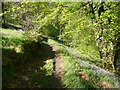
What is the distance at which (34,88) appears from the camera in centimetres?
604

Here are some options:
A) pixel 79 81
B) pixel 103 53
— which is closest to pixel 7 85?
pixel 79 81

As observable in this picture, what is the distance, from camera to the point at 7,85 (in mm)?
5711

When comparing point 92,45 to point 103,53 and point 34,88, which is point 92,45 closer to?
point 103,53

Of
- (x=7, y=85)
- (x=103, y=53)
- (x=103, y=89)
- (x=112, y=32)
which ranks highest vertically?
(x=112, y=32)

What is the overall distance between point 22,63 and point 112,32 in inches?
237

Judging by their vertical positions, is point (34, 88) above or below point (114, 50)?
below

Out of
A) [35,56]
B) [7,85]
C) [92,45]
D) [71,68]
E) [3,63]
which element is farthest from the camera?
[35,56]

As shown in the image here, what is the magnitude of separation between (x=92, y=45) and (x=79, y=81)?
14.8 ft

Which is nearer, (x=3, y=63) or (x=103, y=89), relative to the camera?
(x=3, y=63)

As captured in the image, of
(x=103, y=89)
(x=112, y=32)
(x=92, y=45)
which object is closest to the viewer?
(x=103, y=89)

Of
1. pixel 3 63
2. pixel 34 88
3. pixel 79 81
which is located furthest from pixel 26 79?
pixel 79 81

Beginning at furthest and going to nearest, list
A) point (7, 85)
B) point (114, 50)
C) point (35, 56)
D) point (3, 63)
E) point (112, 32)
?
point (35, 56), point (114, 50), point (112, 32), point (3, 63), point (7, 85)

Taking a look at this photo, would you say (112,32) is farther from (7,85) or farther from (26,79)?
(7,85)

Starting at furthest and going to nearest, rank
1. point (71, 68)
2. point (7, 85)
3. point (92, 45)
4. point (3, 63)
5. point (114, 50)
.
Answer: point (92, 45) → point (114, 50) → point (71, 68) → point (3, 63) → point (7, 85)
